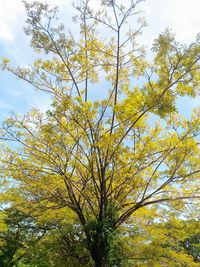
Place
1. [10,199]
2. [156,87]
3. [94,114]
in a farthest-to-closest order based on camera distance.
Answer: [10,199] → [94,114] → [156,87]

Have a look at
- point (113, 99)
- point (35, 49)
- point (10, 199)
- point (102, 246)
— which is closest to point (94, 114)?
point (113, 99)

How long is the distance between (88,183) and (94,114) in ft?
7.94

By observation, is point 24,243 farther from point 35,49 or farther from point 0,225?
point 35,49

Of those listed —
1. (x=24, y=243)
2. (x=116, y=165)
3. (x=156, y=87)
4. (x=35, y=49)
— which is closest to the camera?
(x=156, y=87)

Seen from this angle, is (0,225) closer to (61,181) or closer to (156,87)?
(61,181)

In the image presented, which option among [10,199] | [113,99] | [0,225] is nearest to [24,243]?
[0,225]

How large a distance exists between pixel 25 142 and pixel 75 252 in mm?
4316

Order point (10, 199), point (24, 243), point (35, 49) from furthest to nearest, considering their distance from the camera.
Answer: point (24, 243) < point (10, 199) < point (35, 49)

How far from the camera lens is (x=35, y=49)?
9180 millimetres

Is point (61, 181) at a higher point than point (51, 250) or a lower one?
higher

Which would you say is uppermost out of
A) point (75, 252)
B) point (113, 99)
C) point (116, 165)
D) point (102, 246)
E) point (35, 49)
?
point (35, 49)

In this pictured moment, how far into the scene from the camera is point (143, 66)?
888 cm

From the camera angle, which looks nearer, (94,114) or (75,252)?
(94,114)

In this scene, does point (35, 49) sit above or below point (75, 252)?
above
